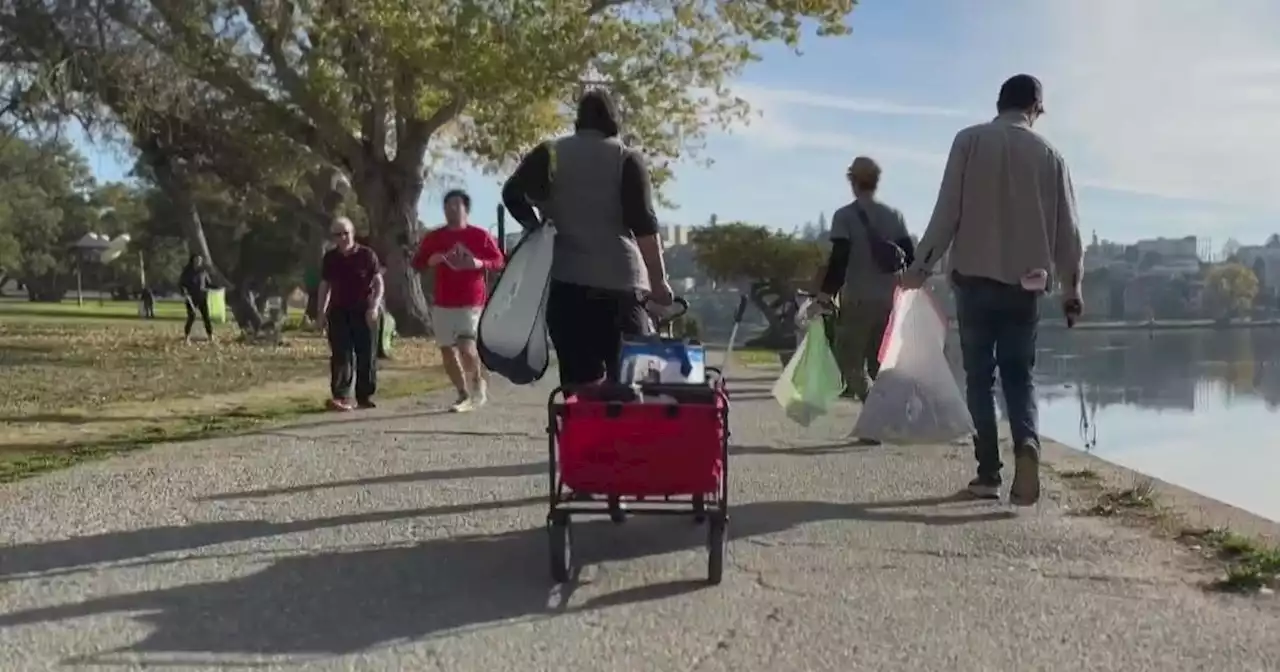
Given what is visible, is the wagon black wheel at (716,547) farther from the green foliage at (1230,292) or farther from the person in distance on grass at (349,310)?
the green foliage at (1230,292)

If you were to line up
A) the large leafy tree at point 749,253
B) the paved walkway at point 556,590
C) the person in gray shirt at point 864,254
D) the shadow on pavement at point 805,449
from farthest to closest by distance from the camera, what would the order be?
the large leafy tree at point 749,253
the person in gray shirt at point 864,254
the shadow on pavement at point 805,449
the paved walkway at point 556,590

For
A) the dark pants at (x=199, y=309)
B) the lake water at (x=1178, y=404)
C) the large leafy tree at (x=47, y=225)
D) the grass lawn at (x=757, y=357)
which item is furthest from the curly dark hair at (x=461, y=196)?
the large leafy tree at (x=47, y=225)

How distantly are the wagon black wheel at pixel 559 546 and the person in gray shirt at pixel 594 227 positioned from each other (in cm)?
90

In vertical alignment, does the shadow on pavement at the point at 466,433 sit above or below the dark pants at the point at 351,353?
below

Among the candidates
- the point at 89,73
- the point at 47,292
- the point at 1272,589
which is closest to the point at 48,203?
the point at 47,292

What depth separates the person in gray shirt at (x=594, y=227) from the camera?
594cm

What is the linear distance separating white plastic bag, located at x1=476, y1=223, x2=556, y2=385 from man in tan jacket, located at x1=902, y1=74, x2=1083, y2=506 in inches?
82.6

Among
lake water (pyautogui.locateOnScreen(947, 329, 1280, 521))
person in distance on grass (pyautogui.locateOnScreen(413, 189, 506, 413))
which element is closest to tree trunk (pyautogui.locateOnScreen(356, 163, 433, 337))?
lake water (pyautogui.locateOnScreen(947, 329, 1280, 521))

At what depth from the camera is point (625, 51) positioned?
21453 millimetres

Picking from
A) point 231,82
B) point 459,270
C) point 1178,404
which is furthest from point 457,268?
point 231,82

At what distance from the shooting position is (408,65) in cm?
2095

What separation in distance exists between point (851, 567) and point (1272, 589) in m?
1.58

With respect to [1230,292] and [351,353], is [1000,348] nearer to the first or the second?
[351,353]

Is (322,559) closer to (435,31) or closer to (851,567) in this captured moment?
(851,567)
